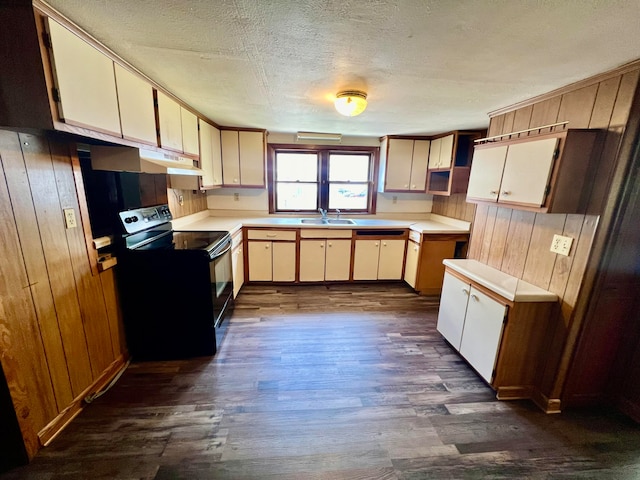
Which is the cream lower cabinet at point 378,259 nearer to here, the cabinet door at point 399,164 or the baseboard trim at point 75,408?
the cabinet door at point 399,164

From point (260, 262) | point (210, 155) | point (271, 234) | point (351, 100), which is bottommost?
point (260, 262)

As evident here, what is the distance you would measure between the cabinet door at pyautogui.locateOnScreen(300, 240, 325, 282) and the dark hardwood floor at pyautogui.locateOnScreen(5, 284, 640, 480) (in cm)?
131

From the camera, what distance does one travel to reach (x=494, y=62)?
1421mm

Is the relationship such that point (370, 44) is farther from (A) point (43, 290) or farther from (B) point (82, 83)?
(A) point (43, 290)

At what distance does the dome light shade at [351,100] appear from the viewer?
1942 mm

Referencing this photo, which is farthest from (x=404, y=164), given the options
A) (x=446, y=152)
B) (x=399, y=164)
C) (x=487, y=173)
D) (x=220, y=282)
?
(x=220, y=282)

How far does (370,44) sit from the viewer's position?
4.22 feet

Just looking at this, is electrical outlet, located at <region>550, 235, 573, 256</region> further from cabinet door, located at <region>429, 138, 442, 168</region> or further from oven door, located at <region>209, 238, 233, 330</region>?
oven door, located at <region>209, 238, 233, 330</region>

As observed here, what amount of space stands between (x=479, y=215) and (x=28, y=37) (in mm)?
3080

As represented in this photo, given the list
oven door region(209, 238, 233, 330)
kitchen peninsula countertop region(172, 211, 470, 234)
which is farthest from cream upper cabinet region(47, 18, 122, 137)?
kitchen peninsula countertop region(172, 211, 470, 234)

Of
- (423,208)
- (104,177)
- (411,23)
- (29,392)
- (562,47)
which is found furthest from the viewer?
(423,208)

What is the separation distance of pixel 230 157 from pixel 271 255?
1.43 m

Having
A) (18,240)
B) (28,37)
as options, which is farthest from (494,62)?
(18,240)

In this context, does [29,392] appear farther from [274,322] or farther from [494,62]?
[494,62]
